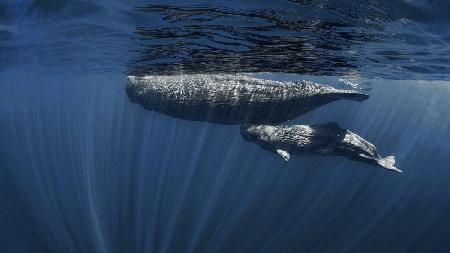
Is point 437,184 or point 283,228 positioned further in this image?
point 437,184

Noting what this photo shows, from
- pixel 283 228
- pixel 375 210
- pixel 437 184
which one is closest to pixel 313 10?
pixel 283 228

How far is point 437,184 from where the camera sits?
36.0m

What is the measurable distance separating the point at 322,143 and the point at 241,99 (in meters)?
3.02

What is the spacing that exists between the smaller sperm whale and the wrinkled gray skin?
5.11 feet

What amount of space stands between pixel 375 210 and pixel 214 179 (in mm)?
26536

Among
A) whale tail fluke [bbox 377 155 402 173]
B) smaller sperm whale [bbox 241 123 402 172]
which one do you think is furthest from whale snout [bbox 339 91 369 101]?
whale tail fluke [bbox 377 155 402 173]

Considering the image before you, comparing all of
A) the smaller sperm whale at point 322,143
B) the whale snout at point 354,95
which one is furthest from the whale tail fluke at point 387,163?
the whale snout at point 354,95

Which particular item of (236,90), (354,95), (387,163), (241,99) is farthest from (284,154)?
(236,90)

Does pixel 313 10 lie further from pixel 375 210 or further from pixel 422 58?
pixel 375 210

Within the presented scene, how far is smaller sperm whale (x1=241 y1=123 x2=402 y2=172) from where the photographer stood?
8.44m

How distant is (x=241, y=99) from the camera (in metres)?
10.5

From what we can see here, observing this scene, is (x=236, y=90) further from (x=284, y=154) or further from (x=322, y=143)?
(x=322, y=143)

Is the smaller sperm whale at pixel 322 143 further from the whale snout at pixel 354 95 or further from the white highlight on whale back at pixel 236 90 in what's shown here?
the white highlight on whale back at pixel 236 90

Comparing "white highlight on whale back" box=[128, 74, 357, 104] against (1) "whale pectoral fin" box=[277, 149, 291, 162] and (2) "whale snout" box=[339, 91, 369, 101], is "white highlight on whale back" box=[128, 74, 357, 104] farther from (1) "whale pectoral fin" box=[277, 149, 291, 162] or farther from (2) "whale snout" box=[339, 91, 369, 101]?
(1) "whale pectoral fin" box=[277, 149, 291, 162]
